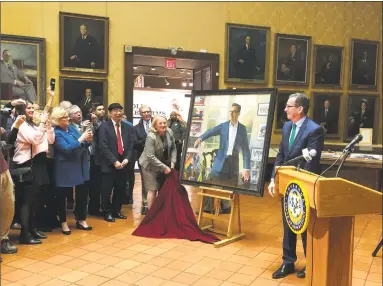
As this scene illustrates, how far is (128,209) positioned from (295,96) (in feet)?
11.6

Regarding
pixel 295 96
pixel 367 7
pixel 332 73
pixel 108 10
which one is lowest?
pixel 295 96

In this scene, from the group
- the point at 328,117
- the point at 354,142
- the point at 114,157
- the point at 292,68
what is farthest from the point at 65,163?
the point at 328,117

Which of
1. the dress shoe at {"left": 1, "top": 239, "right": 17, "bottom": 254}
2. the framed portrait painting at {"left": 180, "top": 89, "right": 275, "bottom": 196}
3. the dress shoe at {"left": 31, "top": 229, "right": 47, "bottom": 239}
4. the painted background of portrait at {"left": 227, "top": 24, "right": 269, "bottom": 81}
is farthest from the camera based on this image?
the painted background of portrait at {"left": 227, "top": 24, "right": 269, "bottom": 81}

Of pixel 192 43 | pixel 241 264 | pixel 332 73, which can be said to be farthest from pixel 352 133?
pixel 241 264

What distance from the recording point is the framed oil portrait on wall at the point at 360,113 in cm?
952

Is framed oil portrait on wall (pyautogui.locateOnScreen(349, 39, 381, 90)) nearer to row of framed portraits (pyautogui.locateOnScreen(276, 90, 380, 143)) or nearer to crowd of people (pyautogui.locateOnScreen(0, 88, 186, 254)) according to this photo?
row of framed portraits (pyautogui.locateOnScreen(276, 90, 380, 143))

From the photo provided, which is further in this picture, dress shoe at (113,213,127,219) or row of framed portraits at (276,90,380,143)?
row of framed portraits at (276,90,380,143)

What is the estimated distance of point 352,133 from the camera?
9.60 metres

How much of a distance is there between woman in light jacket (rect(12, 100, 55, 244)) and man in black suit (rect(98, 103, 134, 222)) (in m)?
0.95

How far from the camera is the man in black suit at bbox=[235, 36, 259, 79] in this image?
28.3 feet

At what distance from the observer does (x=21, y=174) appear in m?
4.14

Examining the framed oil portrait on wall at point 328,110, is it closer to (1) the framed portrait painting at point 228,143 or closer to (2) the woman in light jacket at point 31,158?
(1) the framed portrait painting at point 228,143

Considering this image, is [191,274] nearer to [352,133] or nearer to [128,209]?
[128,209]

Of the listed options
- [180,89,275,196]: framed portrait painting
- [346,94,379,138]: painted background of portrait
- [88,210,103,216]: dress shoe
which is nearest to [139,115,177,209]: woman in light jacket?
[180,89,275,196]: framed portrait painting
